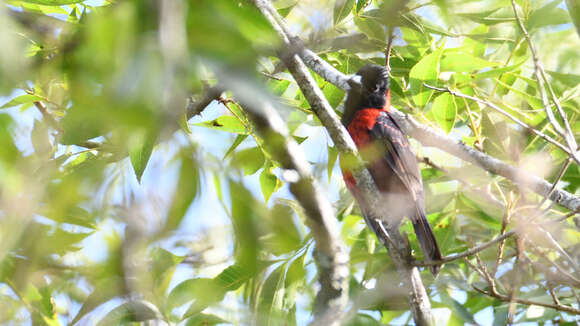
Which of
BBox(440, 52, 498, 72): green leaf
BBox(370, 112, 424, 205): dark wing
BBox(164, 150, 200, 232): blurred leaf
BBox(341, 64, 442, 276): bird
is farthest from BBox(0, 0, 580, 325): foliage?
BBox(370, 112, 424, 205): dark wing

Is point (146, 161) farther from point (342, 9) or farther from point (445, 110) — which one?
point (445, 110)

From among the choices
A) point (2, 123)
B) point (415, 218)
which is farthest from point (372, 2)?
point (2, 123)

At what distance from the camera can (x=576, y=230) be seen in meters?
2.70

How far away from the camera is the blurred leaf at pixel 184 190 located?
70cm

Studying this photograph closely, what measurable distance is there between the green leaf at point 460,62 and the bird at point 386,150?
355 mm

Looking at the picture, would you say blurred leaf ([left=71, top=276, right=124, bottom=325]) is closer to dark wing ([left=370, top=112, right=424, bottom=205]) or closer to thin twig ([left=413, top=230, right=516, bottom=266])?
thin twig ([left=413, top=230, right=516, bottom=266])

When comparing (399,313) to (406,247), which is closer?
(406,247)

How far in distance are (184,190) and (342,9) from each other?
1.52m

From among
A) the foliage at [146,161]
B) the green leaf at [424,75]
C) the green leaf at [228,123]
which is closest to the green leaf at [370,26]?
the foliage at [146,161]

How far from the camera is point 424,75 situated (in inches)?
87.0

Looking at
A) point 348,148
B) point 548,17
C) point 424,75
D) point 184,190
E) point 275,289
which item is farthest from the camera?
point 424,75

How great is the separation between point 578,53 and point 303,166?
2244 millimetres

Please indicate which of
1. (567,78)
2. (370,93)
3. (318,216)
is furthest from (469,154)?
(318,216)

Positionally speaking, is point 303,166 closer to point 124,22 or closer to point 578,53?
point 124,22
